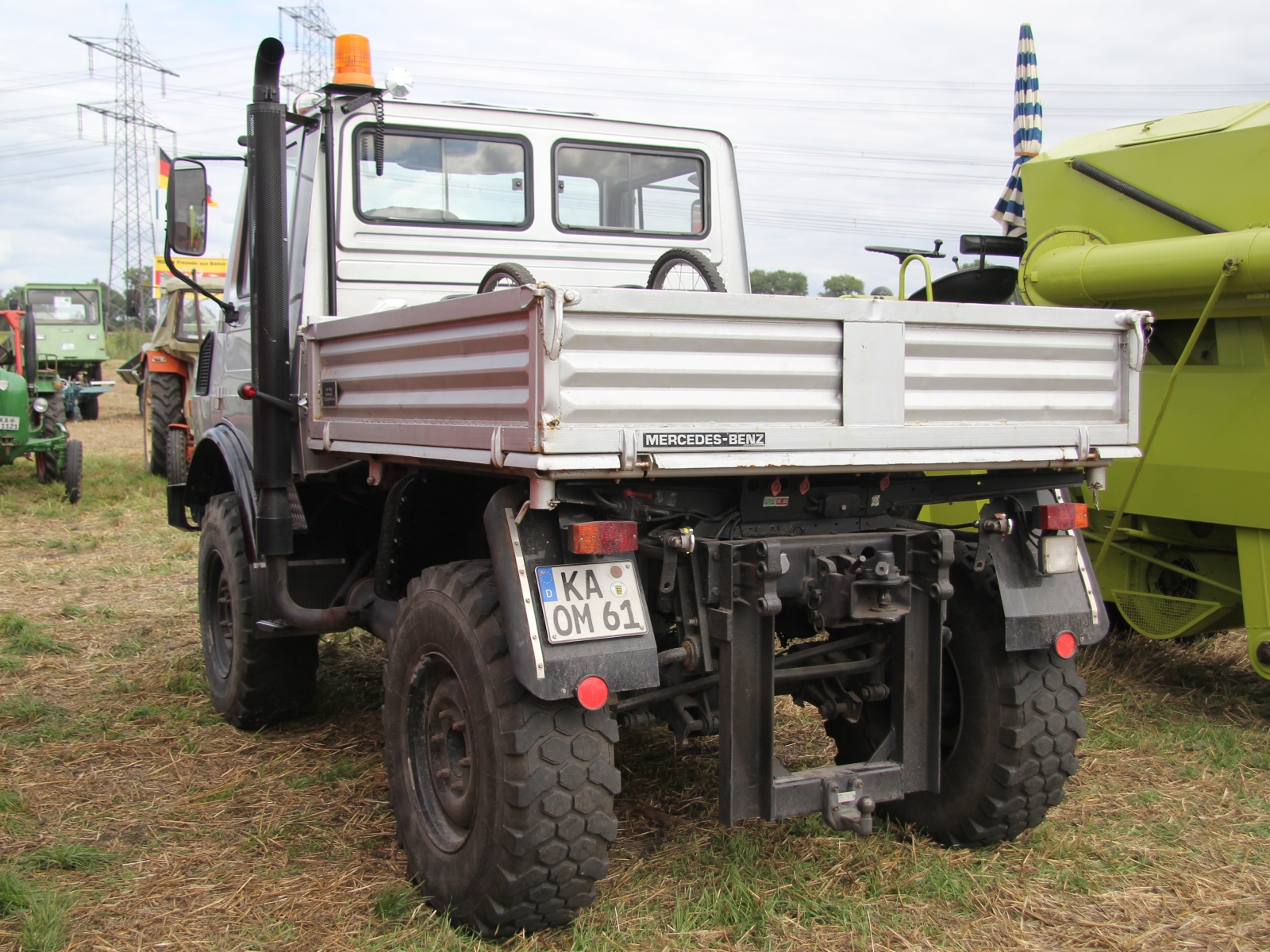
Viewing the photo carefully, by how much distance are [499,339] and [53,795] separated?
8.77 ft

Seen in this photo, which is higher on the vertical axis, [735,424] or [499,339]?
[499,339]

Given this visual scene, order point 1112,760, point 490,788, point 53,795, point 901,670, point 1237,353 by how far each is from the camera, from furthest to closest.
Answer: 1. point 1237,353
2. point 1112,760
3. point 53,795
4. point 901,670
5. point 490,788

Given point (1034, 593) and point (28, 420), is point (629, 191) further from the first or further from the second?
point (28, 420)

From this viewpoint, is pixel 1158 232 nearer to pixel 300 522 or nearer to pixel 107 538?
pixel 300 522

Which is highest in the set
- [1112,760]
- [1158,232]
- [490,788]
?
[1158,232]

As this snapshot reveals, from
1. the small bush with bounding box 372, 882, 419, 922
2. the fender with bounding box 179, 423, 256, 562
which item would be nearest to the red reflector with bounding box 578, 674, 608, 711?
the small bush with bounding box 372, 882, 419, 922

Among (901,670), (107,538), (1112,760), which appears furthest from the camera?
(107,538)

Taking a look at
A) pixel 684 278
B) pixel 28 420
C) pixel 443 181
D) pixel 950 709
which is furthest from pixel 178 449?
pixel 950 709

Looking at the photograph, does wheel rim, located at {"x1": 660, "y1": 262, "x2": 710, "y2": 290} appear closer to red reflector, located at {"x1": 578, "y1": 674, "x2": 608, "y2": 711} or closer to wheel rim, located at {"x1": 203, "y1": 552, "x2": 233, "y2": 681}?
red reflector, located at {"x1": 578, "y1": 674, "x2": 608, "y2": 711}

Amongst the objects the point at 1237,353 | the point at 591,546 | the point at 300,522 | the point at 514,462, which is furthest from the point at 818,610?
the point at 1237,353

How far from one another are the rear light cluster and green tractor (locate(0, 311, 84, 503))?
11.0 m

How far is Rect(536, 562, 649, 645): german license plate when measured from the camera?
280 cm

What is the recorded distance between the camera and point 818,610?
3.00 meters

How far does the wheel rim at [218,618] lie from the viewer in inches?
197
